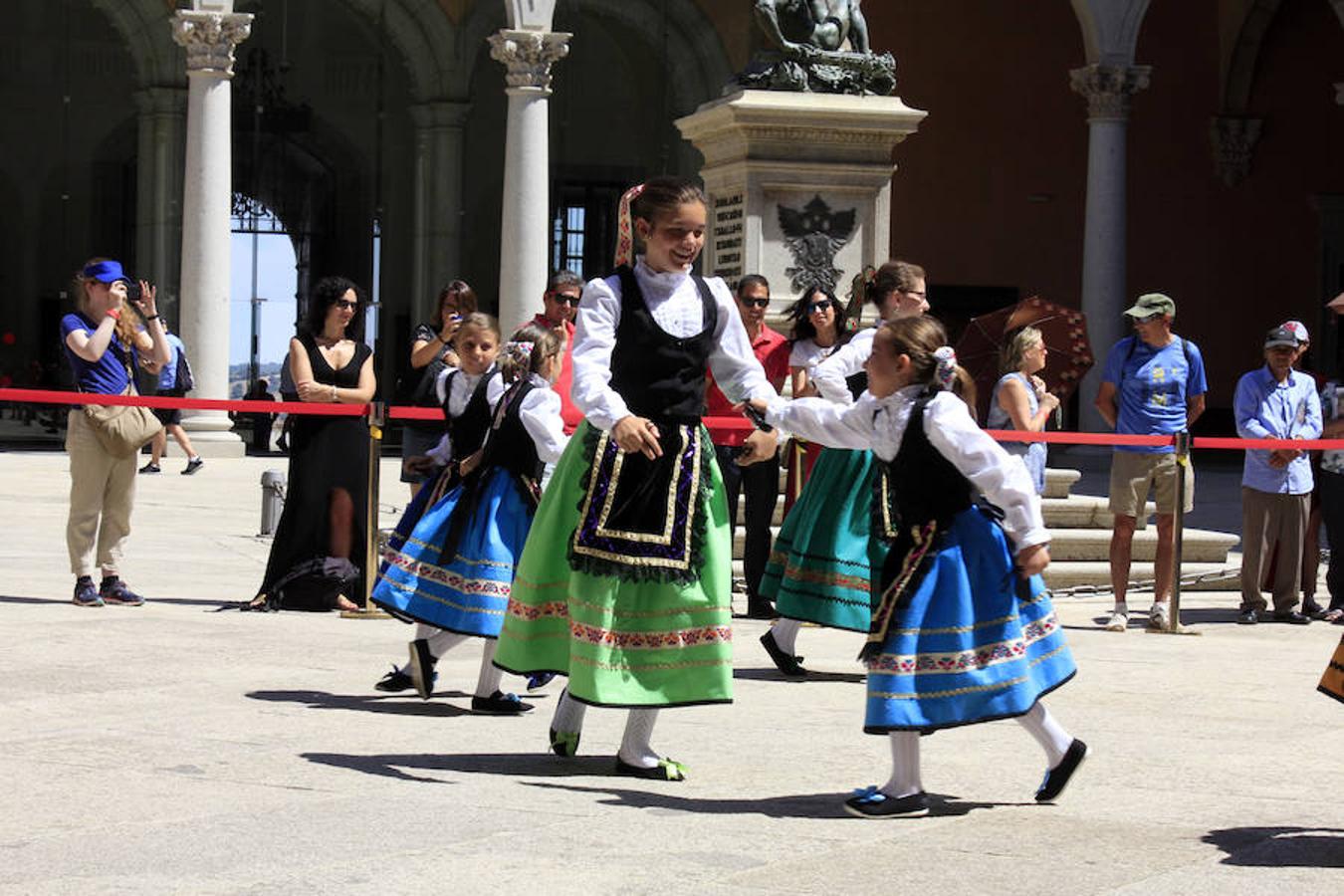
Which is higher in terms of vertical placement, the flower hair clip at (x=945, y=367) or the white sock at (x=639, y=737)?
the flower hair clip at (x=945, y=367)

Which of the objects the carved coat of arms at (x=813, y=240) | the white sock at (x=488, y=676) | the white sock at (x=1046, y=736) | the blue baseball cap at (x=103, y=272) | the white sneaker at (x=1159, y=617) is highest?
the carved coat of arms at (x=813, y=240)

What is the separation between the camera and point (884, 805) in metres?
5.89

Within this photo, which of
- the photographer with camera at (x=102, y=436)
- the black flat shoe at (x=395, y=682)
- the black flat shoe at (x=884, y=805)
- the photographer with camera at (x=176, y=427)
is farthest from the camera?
the photographer with camera at (x=176, y=427)

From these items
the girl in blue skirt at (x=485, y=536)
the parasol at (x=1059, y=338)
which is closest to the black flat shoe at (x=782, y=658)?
the girl in blue skirt at (x=485, y=536)

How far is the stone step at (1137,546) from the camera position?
43.7 feet

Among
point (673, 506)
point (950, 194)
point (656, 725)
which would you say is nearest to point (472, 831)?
point (673, 506)

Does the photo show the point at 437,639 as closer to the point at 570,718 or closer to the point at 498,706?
the point at 498,706

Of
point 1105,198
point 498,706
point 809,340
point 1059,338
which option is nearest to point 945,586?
point 498,706

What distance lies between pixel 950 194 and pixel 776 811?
28.8 metres

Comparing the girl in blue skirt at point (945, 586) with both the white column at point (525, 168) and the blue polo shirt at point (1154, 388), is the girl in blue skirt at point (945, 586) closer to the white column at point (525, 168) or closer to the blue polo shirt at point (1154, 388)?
the blue polo shirt at point (1154, 388)

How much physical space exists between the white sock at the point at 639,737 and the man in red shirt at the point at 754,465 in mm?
4327

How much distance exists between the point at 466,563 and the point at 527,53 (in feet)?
66.1

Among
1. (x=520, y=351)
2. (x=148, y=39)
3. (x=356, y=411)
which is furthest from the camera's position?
(x=148, y=39)

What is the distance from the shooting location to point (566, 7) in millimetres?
34469
